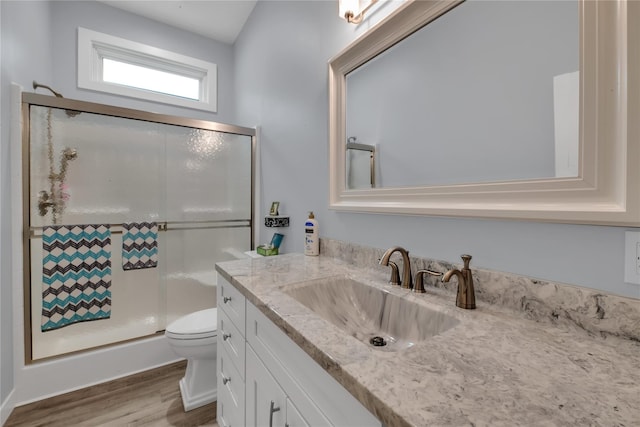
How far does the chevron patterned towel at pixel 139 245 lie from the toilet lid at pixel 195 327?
0.58 meters

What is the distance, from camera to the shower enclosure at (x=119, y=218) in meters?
1.64

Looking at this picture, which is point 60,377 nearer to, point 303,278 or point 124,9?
point 303,278

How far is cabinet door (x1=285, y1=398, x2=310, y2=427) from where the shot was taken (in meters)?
0.65

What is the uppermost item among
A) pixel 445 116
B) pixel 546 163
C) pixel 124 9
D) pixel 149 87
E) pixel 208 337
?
pixel 124 9

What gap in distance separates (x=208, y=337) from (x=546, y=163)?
1670 millimetres

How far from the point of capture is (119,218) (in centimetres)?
188

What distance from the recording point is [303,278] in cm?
108

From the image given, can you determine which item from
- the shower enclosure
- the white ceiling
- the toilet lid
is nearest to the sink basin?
the toilet lid

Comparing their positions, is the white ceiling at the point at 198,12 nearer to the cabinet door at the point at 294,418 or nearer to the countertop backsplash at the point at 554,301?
the countertop backsplash at the point at 554,301

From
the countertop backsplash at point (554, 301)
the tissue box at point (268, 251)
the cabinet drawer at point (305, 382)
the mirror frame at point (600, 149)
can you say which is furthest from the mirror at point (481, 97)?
the tissue box at point (268, 251)

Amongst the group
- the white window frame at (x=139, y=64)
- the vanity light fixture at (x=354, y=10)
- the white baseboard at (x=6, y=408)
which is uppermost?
the white window frame at (x=139, y=64)

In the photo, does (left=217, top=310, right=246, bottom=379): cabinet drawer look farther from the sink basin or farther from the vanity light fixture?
the vanity light fixture

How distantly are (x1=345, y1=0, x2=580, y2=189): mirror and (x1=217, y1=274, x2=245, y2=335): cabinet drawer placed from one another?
0.75 meters

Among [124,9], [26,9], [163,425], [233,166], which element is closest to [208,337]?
[163,425]
